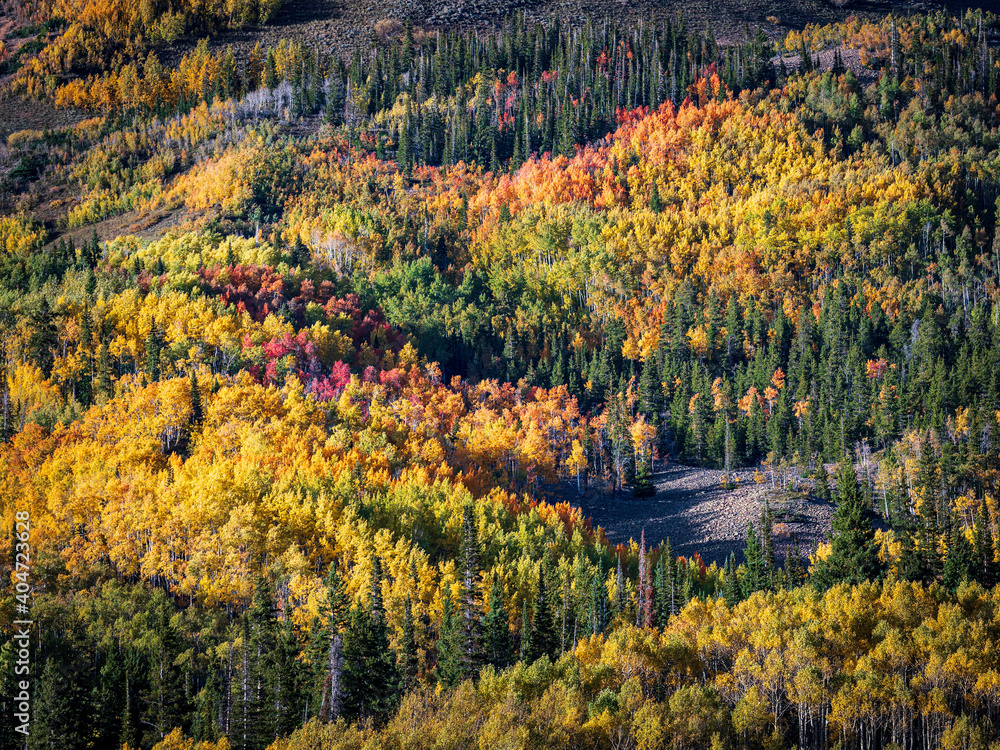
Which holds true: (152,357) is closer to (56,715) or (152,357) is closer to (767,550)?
(56,715)

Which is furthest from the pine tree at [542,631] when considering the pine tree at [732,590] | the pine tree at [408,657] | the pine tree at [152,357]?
the pine tree at [152,357]

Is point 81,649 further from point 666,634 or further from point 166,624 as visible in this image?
point 666,634

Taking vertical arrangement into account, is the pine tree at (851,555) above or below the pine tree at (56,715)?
below

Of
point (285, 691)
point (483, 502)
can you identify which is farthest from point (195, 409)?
point (285, 691)

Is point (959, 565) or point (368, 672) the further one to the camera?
point (959, 565)

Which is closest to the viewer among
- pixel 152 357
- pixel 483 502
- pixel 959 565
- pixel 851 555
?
pixel 959 565

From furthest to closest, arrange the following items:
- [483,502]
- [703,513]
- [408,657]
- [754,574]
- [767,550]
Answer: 1. [703,513]
2. [483,502]
3. [767,550]
4. [754,574]
5. [408,657]

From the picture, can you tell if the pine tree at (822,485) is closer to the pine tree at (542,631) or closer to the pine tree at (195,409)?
the pine tree at (542,631)

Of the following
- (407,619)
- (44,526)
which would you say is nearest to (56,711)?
(407,619)

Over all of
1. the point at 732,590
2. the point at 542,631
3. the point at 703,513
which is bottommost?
the point at 703,513
